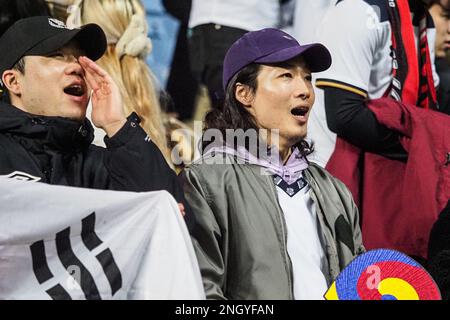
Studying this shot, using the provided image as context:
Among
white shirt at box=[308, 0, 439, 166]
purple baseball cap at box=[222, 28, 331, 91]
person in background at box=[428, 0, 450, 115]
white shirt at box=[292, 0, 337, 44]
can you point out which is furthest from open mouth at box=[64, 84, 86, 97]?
person in background at box=[428, 0, 450, 115]

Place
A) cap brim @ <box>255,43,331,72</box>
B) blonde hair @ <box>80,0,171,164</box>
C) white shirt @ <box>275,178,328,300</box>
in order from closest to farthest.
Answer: white shirt @ <box>275,178,328,300</box>, cap brim @ <box>255,43,331,72</box>, blonde hair @ <box>80,0,171,164</box>

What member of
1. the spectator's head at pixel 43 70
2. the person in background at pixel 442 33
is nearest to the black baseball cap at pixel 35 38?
the spectator's head at pixel 43 70

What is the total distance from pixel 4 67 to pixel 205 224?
3.43 feet

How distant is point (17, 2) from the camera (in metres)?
5.75

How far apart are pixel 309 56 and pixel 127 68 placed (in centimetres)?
125

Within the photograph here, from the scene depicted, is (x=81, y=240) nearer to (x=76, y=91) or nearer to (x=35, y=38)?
(x=76, y=91)

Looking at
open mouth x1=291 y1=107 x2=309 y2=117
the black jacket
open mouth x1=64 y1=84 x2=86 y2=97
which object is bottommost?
the black jacket

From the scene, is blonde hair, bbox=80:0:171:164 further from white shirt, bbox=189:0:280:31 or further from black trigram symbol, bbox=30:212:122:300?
black trigram symbol, bbox=30:212:122:300

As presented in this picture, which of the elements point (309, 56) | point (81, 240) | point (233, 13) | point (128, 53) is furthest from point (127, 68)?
point (81, 240)

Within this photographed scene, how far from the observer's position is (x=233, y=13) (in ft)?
18.7

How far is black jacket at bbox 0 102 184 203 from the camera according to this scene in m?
4.12

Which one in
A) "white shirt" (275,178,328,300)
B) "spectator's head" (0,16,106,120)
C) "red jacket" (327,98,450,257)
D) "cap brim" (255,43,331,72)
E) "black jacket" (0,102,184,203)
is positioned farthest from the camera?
"red jacket" (327,98,450,257)

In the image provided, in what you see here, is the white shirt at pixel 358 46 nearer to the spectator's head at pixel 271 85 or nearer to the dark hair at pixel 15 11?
the spectator's head at pixel 271 85
